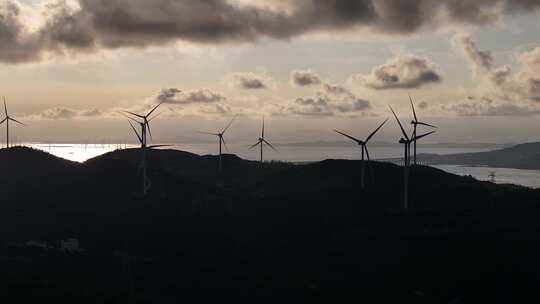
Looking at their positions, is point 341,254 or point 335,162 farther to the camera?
point 335,162

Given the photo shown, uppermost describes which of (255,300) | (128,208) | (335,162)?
(335,162)

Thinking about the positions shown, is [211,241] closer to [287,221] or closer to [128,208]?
[287,221]

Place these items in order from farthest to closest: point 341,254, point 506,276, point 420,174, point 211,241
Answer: point 420,174, point 211,241, point 341,254, point 506,276

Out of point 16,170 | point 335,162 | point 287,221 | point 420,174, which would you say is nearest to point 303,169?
point 335,162

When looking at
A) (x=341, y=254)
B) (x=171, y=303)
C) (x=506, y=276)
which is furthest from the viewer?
(x=341, y=254)

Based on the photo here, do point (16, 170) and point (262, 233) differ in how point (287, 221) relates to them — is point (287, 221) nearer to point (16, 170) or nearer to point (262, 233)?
point (262, 233)

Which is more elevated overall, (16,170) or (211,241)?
(16,170)
